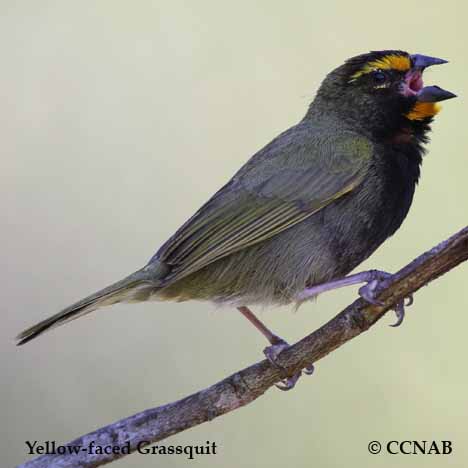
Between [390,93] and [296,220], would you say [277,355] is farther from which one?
[390,93]

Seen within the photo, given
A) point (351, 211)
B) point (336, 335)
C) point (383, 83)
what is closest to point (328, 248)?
point (351, 211)

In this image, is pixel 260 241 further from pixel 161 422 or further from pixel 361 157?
pixel 161 422

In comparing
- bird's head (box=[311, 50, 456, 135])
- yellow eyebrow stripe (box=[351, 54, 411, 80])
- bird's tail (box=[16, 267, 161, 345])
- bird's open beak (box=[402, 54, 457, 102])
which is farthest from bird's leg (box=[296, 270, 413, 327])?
yellow eyebrow stripe (box=[351, 54, 411, 80])

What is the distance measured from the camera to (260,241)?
4215mm

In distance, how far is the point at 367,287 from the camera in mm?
3400

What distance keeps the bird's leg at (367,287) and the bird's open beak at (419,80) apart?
1.14 m

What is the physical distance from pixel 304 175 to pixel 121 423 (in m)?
1.71

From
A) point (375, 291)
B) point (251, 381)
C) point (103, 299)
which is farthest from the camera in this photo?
point (103, 299)

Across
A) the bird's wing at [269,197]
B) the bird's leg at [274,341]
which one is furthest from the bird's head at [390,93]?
the bird's leg at [274,341]

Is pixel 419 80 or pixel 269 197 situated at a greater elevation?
pixel 419 80

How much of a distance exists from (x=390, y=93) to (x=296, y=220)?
0.96 m

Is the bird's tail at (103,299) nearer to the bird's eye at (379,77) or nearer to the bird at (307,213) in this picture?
the bird at (307,213)

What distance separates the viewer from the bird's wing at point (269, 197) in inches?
163

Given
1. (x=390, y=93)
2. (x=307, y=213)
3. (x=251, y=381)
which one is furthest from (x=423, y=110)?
(x=251, y=381)
